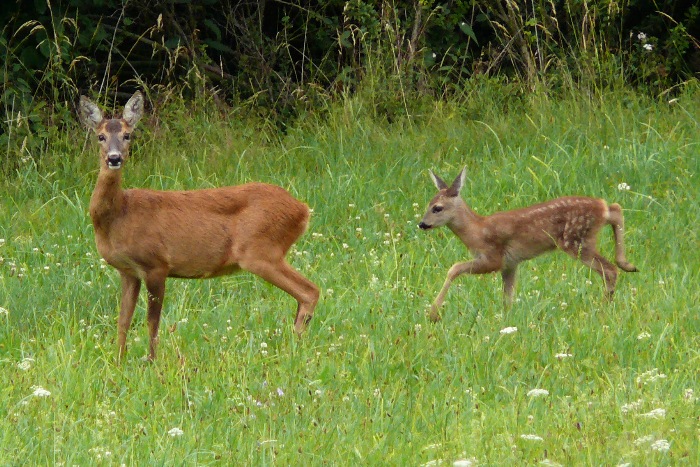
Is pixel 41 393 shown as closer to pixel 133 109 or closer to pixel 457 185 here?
pixel 133 109

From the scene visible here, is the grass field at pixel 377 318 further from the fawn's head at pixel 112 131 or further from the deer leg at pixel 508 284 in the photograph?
the fawn's head at pixel 112 131

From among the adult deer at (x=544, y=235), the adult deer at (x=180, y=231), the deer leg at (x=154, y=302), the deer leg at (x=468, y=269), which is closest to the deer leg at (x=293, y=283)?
the adult deer at (x=180, y=231)

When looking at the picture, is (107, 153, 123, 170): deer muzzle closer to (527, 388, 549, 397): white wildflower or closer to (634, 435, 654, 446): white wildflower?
(527, 388, 549, 397): white wildflower

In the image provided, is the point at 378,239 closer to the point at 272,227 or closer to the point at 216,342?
the point at 272,227

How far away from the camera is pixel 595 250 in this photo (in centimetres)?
670

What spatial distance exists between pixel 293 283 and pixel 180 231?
1.90ft

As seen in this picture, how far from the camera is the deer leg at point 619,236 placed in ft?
21.5

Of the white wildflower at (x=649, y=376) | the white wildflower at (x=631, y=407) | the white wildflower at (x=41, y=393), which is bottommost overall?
the white wildflower at (x=41, y=393)

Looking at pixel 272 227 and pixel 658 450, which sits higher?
pixel 658 450

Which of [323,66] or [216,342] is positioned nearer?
[216,342]

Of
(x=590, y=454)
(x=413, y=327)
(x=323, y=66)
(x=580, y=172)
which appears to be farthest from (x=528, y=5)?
(x=590, y=454)

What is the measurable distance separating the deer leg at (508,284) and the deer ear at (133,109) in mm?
1985

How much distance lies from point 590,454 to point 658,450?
0.21 metres

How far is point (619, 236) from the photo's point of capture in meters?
6.69
